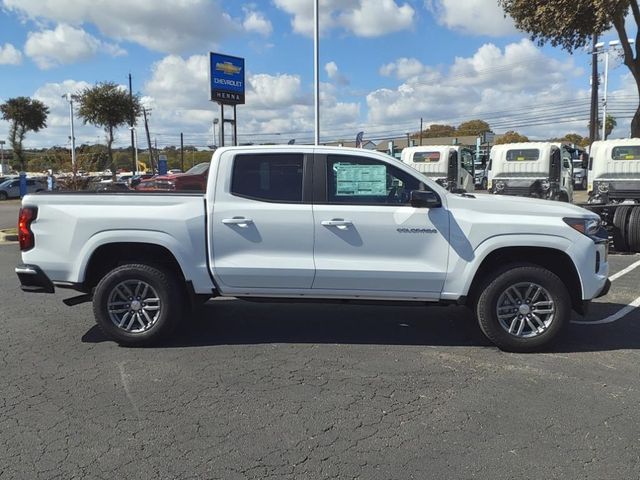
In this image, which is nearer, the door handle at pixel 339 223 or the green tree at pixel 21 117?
the door handle at pixel 339 223

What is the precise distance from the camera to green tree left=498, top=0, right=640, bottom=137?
585 inches

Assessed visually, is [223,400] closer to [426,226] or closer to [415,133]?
[426,226]

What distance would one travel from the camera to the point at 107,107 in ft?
137

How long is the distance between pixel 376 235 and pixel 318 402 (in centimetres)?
160

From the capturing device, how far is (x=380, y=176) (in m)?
5.09

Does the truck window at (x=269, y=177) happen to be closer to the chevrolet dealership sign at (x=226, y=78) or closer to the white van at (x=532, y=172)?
the white van at (x=532, y=172)

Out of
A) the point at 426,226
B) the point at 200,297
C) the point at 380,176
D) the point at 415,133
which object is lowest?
the point at 200,297

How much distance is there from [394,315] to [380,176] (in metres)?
1.94

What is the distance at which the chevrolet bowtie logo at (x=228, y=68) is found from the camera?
1942 cm

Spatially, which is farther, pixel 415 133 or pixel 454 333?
pixel 415 133

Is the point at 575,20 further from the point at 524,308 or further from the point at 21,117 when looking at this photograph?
the point at 21,117

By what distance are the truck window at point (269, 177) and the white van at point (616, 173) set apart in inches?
518

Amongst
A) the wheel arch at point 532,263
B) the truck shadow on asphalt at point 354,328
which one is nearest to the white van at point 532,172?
the truck shadow on asphalt at point 354,328

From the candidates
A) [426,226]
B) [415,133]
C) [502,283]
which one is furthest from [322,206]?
[415,133]
